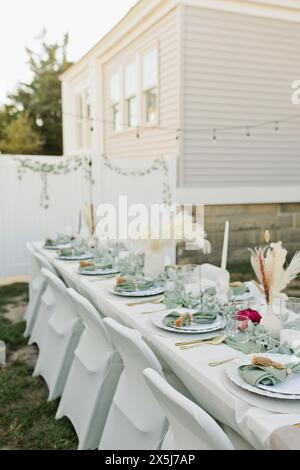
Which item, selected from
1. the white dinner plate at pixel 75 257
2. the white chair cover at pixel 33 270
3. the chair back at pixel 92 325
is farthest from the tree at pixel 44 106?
the chair back at pixel 92 325

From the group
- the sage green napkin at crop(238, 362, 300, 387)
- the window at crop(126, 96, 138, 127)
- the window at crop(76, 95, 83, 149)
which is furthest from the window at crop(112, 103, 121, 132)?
the sage green napkin at crop(238, 362, 300, 387)

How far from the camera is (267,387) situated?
170cm

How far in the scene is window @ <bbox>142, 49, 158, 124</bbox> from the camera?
808 cm

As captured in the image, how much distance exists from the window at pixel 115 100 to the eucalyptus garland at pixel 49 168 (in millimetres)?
1970

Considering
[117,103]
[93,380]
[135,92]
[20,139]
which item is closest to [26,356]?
[93,380]

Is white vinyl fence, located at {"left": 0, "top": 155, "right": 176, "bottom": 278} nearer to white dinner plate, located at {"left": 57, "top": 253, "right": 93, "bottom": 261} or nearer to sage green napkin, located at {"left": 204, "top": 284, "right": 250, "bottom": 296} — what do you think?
white dinner plate, located at {"left": 57, "top": 253, "right": 93, "bottom": 261}

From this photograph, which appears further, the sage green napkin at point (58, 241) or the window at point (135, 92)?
the window at point (135, 92)

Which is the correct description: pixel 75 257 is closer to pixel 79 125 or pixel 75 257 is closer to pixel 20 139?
pixel 79 125

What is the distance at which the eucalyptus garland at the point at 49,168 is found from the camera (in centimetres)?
760

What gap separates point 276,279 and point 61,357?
197 cm

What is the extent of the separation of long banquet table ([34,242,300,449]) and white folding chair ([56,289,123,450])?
0.60 ft

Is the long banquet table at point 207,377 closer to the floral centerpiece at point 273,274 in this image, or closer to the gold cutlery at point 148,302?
the gold cutlery at point 148,302

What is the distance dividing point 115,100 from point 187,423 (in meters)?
9.19
